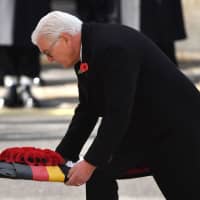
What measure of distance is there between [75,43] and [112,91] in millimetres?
258

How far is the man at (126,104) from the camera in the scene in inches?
151

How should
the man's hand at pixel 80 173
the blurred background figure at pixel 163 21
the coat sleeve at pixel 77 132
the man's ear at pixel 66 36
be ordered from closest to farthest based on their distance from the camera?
the man's ear at pixel 66 36, the man's hand at pixel 80 173, the coat sleeve at pixel 77 132, the blurred background figure at pixel 163 21

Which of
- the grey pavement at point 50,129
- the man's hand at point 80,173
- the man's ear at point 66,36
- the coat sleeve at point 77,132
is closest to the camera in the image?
the man's ear at point 66,36

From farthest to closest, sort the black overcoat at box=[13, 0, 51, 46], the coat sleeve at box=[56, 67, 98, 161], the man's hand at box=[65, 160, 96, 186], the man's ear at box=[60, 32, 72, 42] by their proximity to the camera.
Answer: the black overcoat at box=[13, 0, 51, 46]
the coat sleeve at box=[56, 67, 98, 161]
the man's hand at box=[65, 160, 96, 186]
the man's ear at box=[60, 32, 72, 42]

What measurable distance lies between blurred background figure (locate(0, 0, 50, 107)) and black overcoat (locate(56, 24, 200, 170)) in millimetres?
4371

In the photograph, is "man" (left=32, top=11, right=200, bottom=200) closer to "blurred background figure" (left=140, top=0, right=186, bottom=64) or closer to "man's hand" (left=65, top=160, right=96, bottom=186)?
"man's hand" (left=65, top=160, right=96, bottom=186)

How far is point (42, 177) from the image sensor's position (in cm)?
392

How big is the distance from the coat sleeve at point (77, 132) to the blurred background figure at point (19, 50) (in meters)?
4.23

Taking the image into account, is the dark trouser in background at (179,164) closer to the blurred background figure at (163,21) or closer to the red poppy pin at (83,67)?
the red poppy pin at (83,67)

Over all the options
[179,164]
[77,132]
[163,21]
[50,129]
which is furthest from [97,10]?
[179,164]

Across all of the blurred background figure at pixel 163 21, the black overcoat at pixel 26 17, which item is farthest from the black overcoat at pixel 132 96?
the blurred background figure at pixel 163 21

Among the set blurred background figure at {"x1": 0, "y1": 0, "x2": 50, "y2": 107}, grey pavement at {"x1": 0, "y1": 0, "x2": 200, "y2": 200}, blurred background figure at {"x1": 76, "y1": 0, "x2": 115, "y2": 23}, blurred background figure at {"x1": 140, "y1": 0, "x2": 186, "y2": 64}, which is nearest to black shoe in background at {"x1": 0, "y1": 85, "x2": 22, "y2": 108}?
blurred background figure at {"x1": 0, "y1": 0, "x2": 50, "y2": 107}

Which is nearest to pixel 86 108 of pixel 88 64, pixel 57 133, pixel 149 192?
pixel 88 64

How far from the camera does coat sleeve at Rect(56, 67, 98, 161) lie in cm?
426
